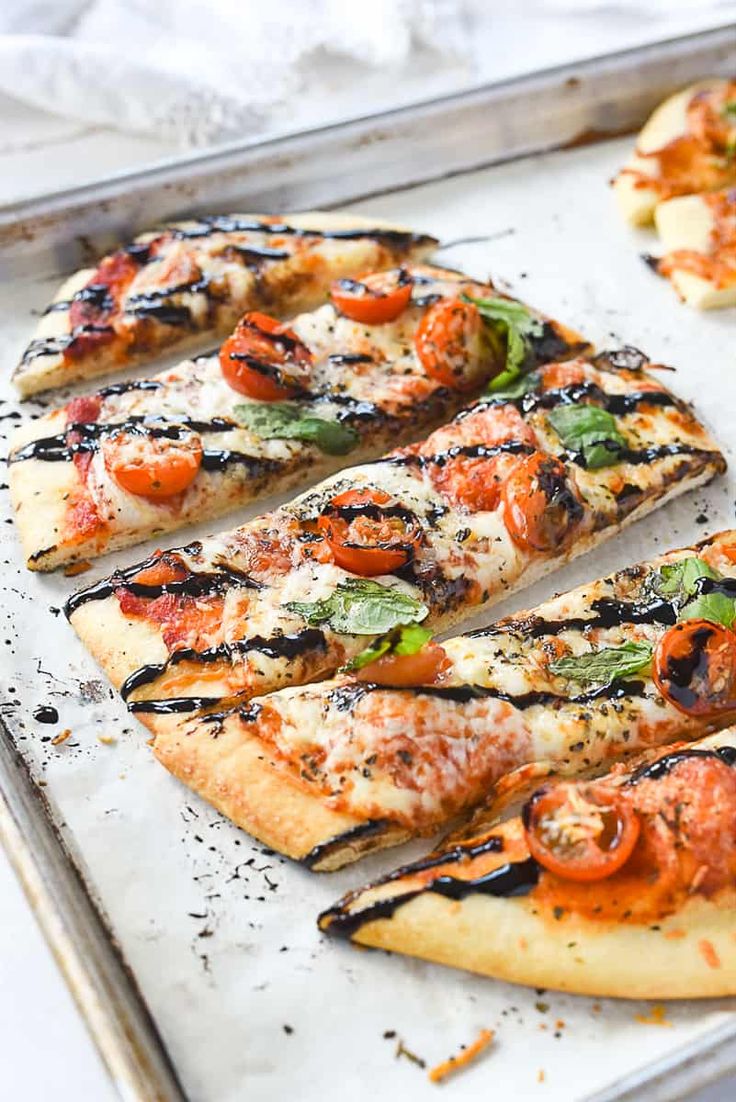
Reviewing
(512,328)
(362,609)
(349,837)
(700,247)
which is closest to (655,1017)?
(349,837)

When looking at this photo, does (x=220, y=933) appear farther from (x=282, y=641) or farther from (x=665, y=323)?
(x=665, y=323)

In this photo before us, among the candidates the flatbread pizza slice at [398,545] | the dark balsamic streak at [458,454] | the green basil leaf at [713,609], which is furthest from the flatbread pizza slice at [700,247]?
the green basil leaf at [713,609]

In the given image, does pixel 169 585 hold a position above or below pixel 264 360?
below

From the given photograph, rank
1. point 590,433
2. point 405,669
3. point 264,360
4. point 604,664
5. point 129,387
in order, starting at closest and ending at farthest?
point 405,669, point 604,664, point 590,433, point 264,360, point 129,387

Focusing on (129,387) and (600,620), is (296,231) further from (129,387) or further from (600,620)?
(600,620)

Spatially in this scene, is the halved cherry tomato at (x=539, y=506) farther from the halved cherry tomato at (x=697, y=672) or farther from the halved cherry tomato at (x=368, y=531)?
the halved cherry tomato at (x=697, y=672)

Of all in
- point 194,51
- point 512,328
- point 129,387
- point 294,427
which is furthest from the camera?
point 194,51
